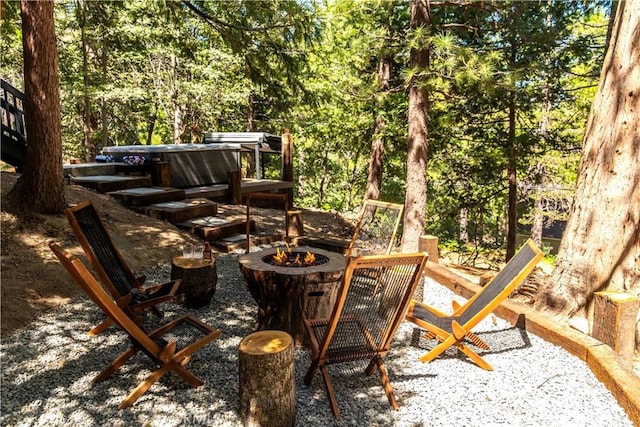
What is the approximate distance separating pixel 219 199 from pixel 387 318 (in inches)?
353

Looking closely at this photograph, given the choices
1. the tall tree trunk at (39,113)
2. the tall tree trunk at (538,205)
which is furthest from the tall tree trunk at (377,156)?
the tall tree trunk at (39,113)

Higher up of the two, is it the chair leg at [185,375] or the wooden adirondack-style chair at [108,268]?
the wooden adirondack-style chair at [108,268]

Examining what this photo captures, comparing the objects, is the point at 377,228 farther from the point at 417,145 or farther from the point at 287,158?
the point at 287,158

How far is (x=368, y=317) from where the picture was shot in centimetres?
321

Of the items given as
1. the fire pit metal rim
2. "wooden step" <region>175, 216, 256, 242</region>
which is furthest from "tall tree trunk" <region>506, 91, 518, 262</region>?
the fire pit metal rim

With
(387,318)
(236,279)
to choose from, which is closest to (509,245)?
(236,279)

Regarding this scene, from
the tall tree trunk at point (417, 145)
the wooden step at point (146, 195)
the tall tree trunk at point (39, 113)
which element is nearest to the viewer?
the tall tree trunk at point (39, 113)

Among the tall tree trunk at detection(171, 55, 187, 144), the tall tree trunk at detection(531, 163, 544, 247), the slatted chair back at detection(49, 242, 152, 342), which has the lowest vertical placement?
the tall tree trunk at detection(531, 163, 544, 247)

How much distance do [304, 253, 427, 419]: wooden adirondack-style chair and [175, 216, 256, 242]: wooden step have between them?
16.3 ft

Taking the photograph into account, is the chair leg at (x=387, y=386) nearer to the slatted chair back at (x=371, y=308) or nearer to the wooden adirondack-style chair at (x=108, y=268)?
the slatted chair back at (x=371, y=308)

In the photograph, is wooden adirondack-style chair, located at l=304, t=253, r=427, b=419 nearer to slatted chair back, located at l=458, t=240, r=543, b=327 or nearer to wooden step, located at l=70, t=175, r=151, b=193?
slatted chair back, located at l=458, t=240, r=543, b=327

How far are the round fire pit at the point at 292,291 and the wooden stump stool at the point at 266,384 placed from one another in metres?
1.05

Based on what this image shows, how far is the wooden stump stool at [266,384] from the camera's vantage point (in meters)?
2.57

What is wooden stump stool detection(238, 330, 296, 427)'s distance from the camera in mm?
2566
